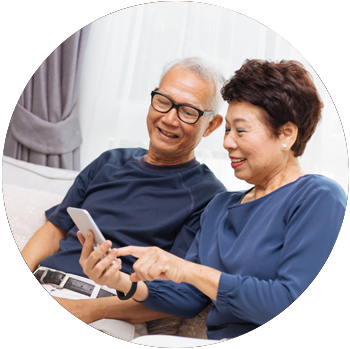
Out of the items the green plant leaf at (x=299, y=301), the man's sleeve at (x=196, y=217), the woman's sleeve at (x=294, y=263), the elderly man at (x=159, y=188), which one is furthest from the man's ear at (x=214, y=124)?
the green plant leaf at (x=299, y=301)

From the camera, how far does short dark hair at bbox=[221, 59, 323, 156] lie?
4.24 feet

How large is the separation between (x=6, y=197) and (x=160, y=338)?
2.26 feet

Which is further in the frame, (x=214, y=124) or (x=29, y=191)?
(x=29, y=191)

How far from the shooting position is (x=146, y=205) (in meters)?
1.40

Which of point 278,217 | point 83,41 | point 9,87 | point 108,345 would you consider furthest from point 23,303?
point 9,87

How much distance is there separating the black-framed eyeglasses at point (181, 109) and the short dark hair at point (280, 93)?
95 mm

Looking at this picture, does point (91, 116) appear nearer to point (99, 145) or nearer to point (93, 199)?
point (99, 145)

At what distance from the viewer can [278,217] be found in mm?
1279

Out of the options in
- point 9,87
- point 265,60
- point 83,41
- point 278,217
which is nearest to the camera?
point 278,217

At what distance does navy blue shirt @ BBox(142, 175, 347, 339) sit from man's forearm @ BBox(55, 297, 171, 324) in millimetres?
35

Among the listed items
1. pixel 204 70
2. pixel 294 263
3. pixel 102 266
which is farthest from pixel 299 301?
pixel 204 70

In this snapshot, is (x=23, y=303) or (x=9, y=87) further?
(x=9, y=87)

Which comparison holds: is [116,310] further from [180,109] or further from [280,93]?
[280,93]

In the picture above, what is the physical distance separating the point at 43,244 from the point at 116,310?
32 cm
